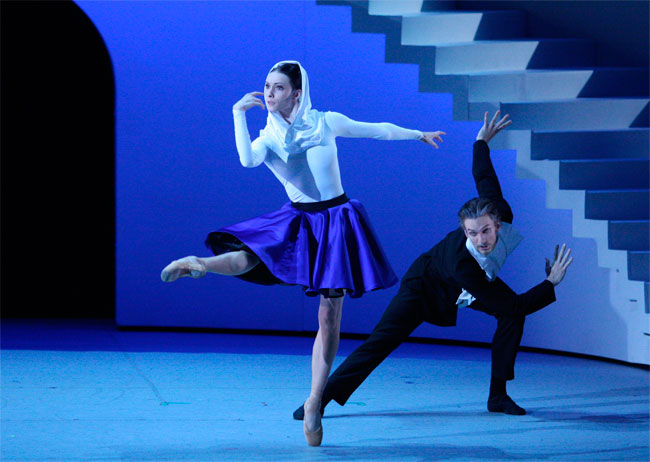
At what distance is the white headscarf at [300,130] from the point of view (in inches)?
156

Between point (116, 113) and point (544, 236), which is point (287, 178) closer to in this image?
point (544, 236)

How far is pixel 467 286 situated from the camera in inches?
160

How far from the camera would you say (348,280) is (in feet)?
12.7

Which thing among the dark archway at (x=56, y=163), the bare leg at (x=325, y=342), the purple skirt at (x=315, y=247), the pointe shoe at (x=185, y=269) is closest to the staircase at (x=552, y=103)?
the purple skirt at (x=315, y=247)

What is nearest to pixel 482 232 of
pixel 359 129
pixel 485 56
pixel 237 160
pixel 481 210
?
pixel 481 210

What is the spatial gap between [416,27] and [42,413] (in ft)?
10.6

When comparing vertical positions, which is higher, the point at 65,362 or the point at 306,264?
the point at 306,264

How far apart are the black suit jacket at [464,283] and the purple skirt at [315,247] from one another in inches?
11.1

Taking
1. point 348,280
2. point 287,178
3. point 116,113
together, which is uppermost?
point 116,113

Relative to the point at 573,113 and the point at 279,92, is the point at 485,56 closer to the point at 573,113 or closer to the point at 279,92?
the point at 573,113

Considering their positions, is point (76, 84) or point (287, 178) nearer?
point (287, 178)

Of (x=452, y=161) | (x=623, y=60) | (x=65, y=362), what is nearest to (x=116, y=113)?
(x=65, y=362)

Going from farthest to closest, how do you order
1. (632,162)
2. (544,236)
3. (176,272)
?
(544,236) < (632,162) < (176,272)

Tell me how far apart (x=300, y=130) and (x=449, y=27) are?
7.98 feet
